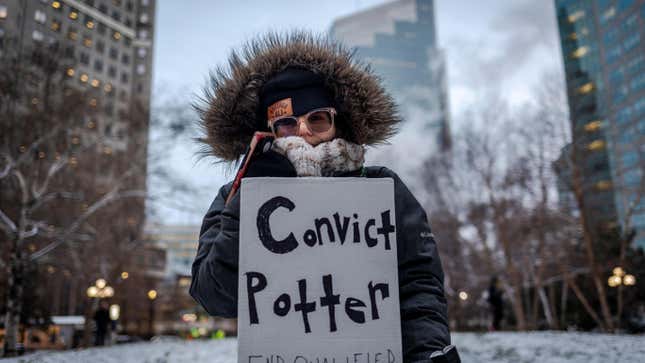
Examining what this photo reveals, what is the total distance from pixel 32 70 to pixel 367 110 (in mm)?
12374

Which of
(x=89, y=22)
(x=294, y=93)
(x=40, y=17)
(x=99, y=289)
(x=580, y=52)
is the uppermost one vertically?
(x=580, y=52)

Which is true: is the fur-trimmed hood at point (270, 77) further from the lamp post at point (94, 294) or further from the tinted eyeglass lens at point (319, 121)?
the lamp post at point (94, 294)

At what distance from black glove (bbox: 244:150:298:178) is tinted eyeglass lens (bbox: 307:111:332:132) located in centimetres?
25

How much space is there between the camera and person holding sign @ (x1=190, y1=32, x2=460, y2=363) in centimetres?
147

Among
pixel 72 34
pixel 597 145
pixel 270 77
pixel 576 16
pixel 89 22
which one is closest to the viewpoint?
pixel 270 77

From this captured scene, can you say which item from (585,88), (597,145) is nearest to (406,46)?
(585,88)

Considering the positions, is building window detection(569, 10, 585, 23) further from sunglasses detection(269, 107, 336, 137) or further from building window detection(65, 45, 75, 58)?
sunglasses detection(269, 107, 336, 137)

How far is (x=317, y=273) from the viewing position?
4.27 ft

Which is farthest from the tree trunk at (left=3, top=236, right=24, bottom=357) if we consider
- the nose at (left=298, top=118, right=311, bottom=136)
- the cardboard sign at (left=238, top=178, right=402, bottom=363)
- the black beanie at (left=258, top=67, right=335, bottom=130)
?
the cardboard sign at (left=238, top=178, right=402, bottom=363)

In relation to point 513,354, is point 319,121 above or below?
above

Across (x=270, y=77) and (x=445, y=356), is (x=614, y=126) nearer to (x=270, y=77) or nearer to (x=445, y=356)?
(x=270, y=77)

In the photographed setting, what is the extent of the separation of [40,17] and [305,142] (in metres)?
10.1

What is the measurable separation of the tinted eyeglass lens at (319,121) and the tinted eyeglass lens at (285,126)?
53 millimetres

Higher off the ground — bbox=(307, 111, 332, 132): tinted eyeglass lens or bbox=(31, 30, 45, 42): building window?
bbox=(31, 30, 45, 42): building window
